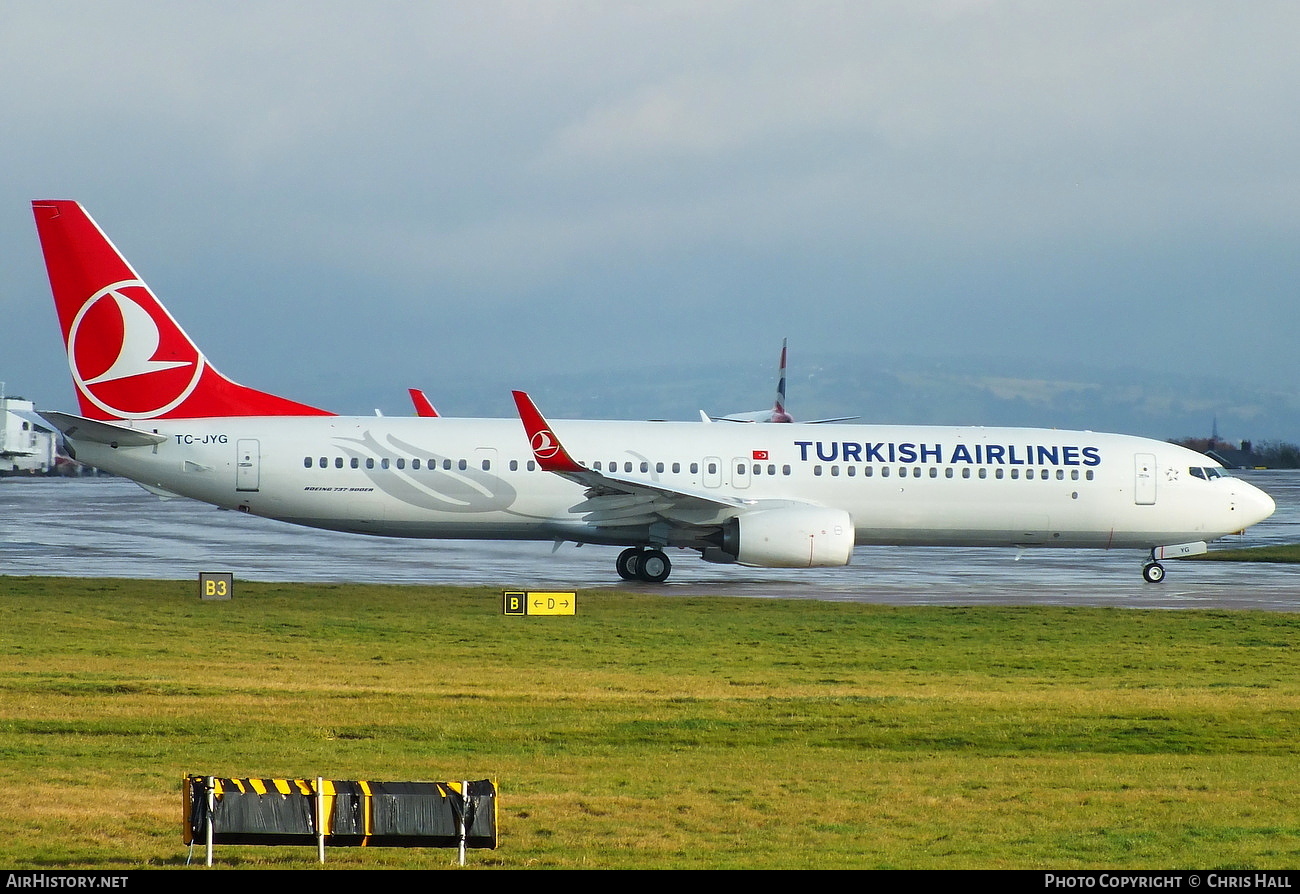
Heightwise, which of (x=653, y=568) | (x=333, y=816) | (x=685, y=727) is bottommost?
(x=685, y=727)

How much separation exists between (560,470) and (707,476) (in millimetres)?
3869

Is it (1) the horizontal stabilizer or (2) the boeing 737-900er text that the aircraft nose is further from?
(1) the horizontal stabilizer

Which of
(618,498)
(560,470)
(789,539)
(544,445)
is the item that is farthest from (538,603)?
(789,539)

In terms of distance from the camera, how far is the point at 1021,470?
3116 cm

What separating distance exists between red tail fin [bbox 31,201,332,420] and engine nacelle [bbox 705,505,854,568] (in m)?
10.9

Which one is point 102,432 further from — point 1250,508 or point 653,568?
point 1250,508

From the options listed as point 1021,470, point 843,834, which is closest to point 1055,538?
point 1021,470

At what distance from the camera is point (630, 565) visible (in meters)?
29.9

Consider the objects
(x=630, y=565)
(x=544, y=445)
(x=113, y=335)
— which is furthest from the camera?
(x=630, y=565)

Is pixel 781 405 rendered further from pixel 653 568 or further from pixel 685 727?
pixel 685 727

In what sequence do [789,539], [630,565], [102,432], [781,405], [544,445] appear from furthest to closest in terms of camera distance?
1. [781,405]
2. [630,565]
3. [102,432]
4. [789,539]
5. [544,445]

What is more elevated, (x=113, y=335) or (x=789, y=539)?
(x=113, y=335)

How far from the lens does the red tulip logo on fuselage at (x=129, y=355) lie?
2891 cm

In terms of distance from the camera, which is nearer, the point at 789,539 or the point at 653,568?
the point at 789,539
